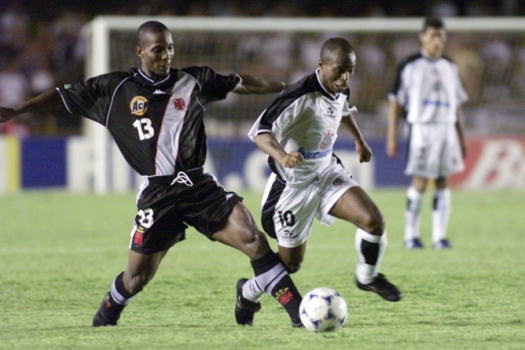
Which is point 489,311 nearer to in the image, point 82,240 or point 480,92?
point 82,240

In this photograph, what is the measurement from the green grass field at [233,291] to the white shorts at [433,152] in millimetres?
838

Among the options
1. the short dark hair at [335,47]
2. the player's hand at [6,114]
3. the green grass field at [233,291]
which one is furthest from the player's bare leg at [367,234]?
the player's hand at [6,114]

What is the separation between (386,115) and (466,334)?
11.2 meters

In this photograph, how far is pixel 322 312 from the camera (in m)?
4.55

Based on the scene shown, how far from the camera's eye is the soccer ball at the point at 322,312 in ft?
14.9

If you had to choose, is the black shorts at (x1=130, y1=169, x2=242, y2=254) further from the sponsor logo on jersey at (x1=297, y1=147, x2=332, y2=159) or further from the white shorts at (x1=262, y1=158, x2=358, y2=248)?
the sponsor logo on jersey at (x1=297, y1=147, x2=332, y2=159)

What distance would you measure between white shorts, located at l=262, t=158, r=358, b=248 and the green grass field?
53cm

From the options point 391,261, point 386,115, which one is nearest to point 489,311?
point 391,261

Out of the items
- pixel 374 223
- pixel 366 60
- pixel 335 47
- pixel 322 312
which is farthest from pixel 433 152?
pixel 366 60

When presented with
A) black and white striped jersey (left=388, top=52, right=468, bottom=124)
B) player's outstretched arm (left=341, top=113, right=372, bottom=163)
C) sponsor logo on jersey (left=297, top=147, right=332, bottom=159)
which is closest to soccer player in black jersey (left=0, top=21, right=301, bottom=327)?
sponsor logo on jersey (left=297, top=147, right=332, bottom=159)

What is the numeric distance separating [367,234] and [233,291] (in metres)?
1.47

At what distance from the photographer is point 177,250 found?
8797mm

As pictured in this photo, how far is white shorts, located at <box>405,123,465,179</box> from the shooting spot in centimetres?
853

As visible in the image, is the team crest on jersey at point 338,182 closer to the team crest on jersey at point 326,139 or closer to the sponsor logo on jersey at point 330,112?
the team crest on jersey at point 326,139
